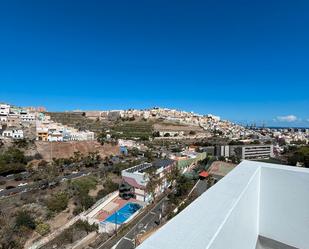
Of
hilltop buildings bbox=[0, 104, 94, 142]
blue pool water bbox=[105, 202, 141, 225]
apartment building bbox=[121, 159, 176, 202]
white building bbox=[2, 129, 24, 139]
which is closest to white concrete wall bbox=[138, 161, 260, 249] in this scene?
blue pool water bbox=[105, 202, 141, 225]

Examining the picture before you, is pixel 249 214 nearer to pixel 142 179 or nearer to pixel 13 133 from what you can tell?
pixel 142 179

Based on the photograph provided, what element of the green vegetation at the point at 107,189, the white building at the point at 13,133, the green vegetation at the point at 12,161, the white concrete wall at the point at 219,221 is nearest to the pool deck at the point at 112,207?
the green vegetation at the point at 107,189

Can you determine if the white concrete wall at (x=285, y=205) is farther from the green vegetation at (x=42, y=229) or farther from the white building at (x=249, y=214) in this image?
the green vegetation at (x=42, y=229)

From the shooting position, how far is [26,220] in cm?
1017

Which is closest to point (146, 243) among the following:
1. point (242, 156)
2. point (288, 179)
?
point (288, 179)

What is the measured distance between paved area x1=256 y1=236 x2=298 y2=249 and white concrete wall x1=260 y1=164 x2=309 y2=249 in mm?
37

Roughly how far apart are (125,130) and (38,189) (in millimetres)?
27890

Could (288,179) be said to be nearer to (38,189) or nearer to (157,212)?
(157,212)

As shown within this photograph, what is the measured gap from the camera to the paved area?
2.14 metres

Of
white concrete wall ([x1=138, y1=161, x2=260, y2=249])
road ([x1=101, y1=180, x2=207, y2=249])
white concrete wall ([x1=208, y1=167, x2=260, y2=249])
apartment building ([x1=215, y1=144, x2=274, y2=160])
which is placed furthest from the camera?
apartment building ([x1=215, y1=144, x2=274, y2=160])

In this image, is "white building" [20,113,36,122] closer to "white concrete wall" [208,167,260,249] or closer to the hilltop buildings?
the hilltop buildings

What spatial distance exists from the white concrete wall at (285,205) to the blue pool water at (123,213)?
9966 mm

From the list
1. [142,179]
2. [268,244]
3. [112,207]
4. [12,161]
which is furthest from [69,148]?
[268,244]

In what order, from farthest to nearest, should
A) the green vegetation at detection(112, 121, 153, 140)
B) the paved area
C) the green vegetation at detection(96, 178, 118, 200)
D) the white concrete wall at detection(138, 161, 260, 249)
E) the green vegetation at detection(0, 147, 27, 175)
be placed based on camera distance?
the green vegetation at detection(112, 121, 153, 140), the green vegetation at detection(0, 147, 27, 175), the green vegetation at detection(96, 178, 118, 200), the paved area, the white concrete wall at detection(138, 161, 260, 249)
